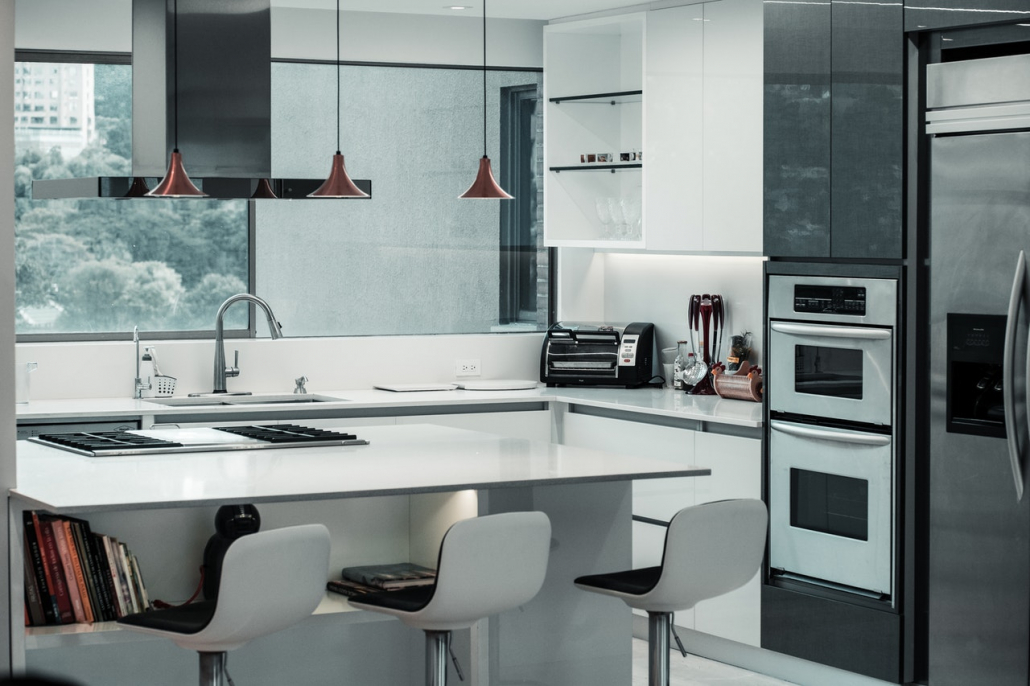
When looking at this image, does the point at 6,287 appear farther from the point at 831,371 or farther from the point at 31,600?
the point at 831,371

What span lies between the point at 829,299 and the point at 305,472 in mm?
1958

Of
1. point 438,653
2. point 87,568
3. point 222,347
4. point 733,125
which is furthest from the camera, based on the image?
point 222,347

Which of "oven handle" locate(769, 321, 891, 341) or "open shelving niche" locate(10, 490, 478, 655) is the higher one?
"oven handle" locate(769, 321, 891, 341)

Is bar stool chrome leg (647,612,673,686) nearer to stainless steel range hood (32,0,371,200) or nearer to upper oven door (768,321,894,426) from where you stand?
upper oven door (768,321,894,426)

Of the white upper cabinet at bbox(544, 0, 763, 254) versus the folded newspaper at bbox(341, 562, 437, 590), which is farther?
the white upper cabinet at bbox(544, 0, 763, 254)

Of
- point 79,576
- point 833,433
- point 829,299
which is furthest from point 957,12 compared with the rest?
point 79,576

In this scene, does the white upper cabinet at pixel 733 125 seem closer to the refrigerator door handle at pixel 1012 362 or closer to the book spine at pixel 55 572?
the refrigerator door handle at pixel 1012 362

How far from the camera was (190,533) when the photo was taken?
3590 mm

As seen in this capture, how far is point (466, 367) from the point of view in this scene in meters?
6.21

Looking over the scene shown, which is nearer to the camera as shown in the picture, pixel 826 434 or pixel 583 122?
pixel 826 434

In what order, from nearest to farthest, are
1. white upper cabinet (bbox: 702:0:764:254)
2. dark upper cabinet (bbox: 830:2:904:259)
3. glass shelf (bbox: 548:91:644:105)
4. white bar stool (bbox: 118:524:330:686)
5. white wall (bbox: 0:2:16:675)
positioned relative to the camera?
white bar stool (bbox: 118:524:330:686), white wall (bbox: 0:2:16:675), dark upper cabinet (bbox: 830:2:904:259), white upper cabinet (bbox: 702:0:764:254), glass shelf (bbox: 548:91:644:105)

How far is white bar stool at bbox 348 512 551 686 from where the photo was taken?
3057 mm

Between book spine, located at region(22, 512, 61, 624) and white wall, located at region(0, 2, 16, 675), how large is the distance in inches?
3.5

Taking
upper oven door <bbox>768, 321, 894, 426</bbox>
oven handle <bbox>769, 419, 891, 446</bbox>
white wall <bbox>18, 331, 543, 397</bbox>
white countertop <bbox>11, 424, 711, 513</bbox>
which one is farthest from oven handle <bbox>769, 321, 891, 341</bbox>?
white wall <bbox>18, 331, 543, 397</bbox>
